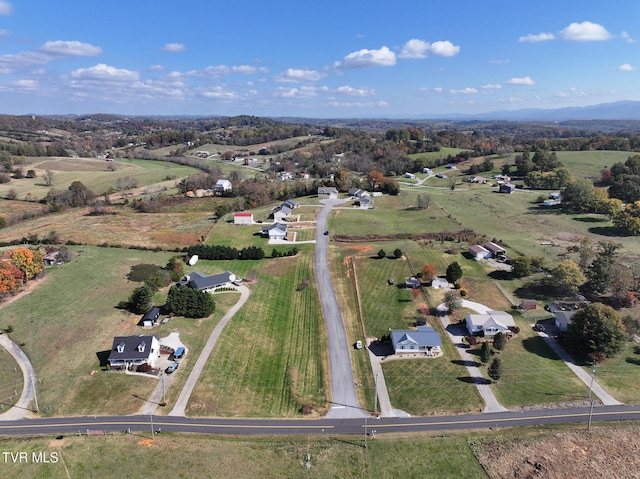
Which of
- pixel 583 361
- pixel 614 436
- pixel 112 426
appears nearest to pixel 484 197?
pixel 583 361

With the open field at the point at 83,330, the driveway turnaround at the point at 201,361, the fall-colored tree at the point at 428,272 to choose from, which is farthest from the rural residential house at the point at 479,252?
the open field at the point at 83,330

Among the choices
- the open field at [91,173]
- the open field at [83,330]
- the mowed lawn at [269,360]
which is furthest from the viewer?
the open field at [91,173]

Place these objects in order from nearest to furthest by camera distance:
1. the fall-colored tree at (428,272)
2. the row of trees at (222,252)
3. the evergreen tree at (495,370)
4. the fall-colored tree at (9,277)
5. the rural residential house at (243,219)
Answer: the evergreen tree at (495,370) < the fall-colored tree at (9,277) < the fall-colored tree at (428,272) < the row of trees at (222,252) < the rural residential house at (243,219)

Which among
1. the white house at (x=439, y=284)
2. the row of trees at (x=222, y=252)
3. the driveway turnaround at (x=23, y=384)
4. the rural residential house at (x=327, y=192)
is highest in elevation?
the rural residential house at (x=327, y=192)

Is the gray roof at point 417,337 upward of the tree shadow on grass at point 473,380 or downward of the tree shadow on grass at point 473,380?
upward

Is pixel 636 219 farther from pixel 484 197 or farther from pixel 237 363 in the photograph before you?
pixel 237 363

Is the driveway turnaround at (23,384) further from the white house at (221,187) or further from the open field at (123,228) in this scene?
the white house at (221,187)
